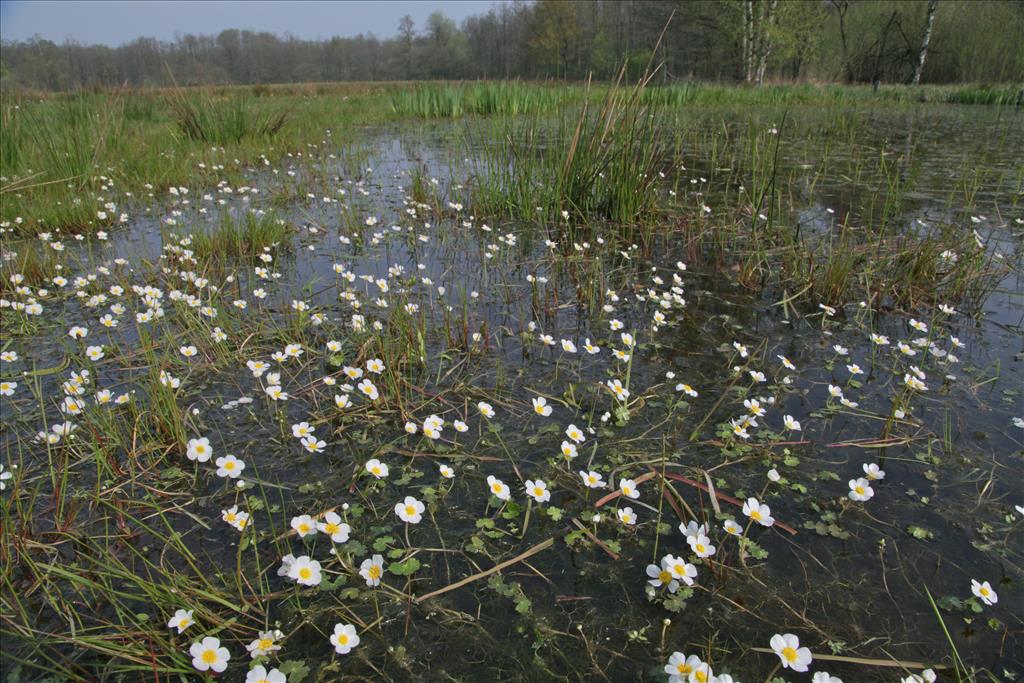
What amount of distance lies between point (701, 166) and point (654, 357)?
5788mm

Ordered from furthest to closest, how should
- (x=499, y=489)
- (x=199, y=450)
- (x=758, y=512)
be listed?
(x=199, y=450)
(x=499, y=489)
(x=758, y=512)

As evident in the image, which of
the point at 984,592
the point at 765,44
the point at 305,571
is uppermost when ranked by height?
the point at 765,44

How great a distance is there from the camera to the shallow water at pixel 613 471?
1.56 m

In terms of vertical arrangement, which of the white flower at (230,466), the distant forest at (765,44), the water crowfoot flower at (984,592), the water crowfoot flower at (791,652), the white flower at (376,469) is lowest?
the water crowfoot flower at (984,592)

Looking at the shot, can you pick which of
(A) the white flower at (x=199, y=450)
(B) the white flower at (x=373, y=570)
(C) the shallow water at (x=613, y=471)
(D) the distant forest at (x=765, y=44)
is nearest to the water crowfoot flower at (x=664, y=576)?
(C) the shallow water at (x=613, y=471)

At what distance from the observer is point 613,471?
2131 mm

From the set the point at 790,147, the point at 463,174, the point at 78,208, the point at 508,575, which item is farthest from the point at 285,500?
the point at 790,147

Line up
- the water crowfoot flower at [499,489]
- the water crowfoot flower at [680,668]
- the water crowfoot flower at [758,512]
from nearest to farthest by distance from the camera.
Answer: the water crowfoot flower at [680,668]
the water crowfoot flower at [758,512]
the water crowfoot flower at [499,489]

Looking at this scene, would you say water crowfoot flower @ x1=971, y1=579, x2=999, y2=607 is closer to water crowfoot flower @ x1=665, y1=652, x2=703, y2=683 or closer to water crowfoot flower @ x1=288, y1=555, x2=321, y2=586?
water crowfoot flower @ x1=665, y1=652, x2=703, y2=683

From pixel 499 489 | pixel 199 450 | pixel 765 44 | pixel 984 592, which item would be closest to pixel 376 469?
pixel 499 489

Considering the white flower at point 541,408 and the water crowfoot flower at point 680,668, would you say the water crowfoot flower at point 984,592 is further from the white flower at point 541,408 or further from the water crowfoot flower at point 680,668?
the white flower at point 541,408

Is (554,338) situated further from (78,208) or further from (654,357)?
(78,208)

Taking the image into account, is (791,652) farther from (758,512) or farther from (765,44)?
(765,44)

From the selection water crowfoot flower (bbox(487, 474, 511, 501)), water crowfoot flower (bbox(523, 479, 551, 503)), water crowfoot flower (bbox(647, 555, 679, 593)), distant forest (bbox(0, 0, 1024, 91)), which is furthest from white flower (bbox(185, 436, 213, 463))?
distant forest (bbox(0, 0, 1024, 91))
